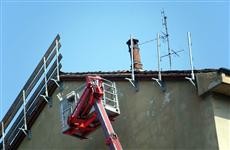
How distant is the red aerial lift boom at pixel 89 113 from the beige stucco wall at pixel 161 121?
59 cm

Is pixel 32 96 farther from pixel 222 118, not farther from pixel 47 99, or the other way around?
pixel 222 118

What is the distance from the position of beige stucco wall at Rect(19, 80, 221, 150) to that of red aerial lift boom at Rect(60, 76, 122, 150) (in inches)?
23.2

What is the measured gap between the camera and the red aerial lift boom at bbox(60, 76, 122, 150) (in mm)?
17955

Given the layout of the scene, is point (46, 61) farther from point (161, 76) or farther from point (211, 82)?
point (211, 82)

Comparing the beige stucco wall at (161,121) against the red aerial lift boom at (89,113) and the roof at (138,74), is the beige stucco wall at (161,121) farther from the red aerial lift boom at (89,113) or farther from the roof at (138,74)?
the red aerial lift boom at (89,113)

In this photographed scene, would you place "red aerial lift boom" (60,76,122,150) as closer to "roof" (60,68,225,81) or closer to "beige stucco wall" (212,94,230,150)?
"roof" (60,68,225,81)

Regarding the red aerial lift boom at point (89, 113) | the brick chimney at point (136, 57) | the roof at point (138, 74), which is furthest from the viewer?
the brick chimney at point (136, 57)

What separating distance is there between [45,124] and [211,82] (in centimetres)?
784

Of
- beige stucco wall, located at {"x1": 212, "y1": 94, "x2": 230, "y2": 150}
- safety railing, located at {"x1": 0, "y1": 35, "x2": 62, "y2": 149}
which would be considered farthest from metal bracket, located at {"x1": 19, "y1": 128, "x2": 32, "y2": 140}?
beige stucco wall, located at {"x1": 212, "y1": 94, "x2": 230, "y2": 150}

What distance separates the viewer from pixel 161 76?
1784cm

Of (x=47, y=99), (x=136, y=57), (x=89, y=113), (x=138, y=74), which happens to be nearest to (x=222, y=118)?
(x=138, y=74)

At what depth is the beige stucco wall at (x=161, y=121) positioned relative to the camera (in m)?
16.4

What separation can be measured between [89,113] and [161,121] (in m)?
2.61

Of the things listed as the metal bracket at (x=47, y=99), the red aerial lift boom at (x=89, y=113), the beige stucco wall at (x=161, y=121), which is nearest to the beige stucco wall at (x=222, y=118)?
the beige stucco wall at (x=161, y=121)
